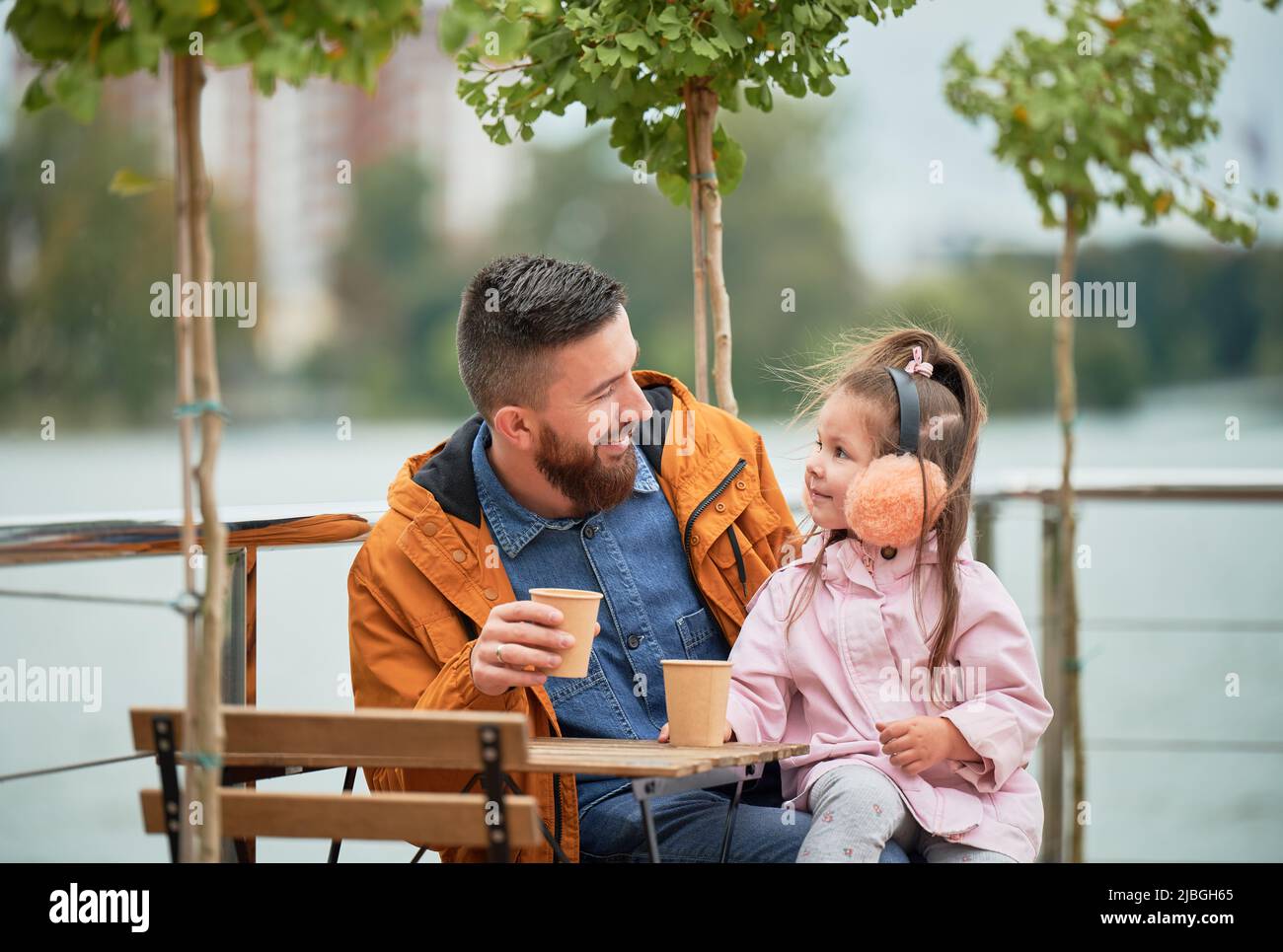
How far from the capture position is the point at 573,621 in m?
1.83

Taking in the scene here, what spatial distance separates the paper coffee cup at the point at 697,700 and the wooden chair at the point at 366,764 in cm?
33

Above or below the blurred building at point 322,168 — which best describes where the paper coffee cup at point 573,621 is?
below

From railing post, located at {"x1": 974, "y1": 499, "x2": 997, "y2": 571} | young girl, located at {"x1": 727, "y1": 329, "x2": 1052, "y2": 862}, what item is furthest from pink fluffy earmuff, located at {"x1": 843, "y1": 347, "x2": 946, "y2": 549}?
railing post, located at {"x1": 974, "y1": 499, "x2": 997, "y2": 571}

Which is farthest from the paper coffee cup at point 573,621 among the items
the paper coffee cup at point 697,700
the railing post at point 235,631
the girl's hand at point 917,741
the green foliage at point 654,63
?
the green foliage at point 654,63

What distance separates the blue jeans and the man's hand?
0.38 meters

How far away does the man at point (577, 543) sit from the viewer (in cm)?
215

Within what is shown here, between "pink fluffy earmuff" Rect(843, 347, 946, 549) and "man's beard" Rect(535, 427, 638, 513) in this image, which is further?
"man's beard" Rect(535, 427, 638, 513)

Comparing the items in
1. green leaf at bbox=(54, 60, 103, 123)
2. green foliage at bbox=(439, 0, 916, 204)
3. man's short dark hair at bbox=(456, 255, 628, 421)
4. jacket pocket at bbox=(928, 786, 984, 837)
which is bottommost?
jacket pocket at bbox=(928, 786, 984, 837)

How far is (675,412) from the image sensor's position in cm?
250

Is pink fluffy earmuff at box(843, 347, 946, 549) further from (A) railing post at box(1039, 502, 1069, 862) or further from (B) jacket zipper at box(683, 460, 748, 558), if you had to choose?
A: (A) railing post at box(1039, 502, 1069, 862)

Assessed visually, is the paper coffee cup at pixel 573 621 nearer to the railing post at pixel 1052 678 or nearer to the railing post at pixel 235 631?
the railing post at pixel 235 631

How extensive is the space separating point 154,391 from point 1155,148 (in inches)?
739

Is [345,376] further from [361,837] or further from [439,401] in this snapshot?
[361,837]

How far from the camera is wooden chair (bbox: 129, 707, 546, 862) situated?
5.13 feet
